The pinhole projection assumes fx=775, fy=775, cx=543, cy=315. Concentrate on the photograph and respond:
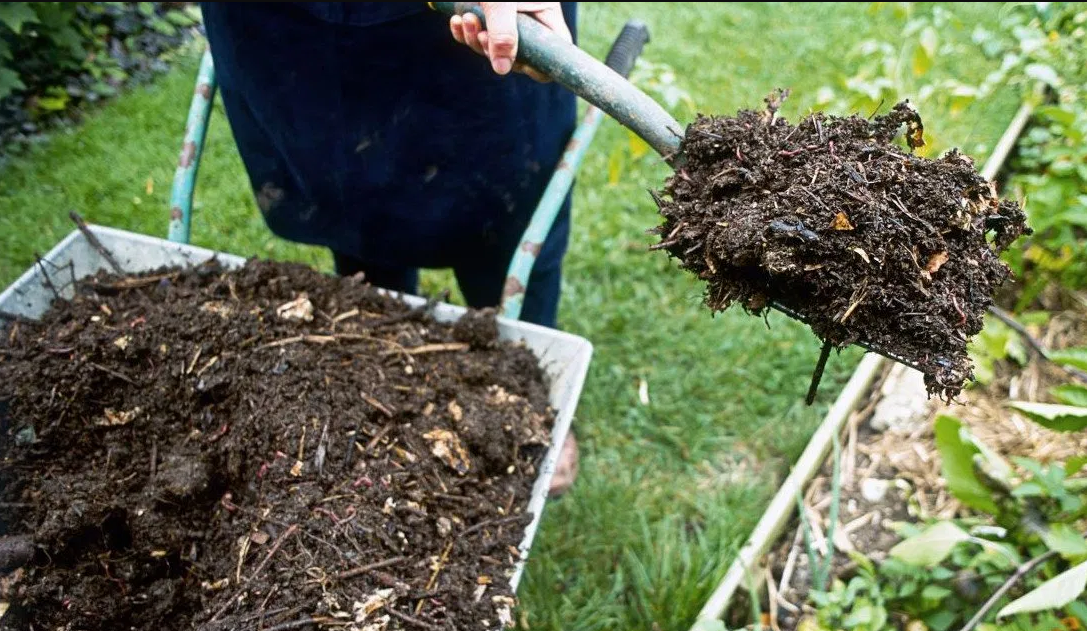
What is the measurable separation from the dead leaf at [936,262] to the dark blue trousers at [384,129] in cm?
92

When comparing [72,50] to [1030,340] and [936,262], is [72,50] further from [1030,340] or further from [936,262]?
[1030,340]

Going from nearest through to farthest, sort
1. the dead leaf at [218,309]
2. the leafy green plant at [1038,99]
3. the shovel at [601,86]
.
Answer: the shovel at [601,86] → the dead leaf at [218,309] → the leafy green plant at [1038,99]

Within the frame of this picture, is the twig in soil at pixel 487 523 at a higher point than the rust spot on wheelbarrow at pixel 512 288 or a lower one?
lower

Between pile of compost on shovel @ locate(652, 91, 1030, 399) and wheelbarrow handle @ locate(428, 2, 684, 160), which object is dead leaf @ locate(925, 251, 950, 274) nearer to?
pile of compost on shovel @ locate(652, 91, 1030, 399)

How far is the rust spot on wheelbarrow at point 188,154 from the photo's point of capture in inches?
65.6

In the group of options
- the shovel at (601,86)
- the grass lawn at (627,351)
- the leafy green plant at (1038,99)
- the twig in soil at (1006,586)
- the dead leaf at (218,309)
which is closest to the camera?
the shovel at (601,86)

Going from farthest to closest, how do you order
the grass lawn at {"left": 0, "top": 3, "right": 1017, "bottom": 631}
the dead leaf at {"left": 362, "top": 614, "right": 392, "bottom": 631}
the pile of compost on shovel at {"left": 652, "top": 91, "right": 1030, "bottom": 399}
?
1. the grass lawn at {"left": 0, "top": 3, "right": 1017, "bottom": 631}
2. the dead leaf at {"left": 362, "top": 614, "right": 392, "bottom": 631}
3. the pile of compost on shovel at {"left": 652, "top": 91, "right": 1030, "bottom": 399}

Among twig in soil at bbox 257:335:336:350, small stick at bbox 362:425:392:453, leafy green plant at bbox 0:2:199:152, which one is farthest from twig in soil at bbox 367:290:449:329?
leafy green plant at bbox 0:2:199:152

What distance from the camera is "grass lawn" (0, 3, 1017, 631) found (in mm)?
2041

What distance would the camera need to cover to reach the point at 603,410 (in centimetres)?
256

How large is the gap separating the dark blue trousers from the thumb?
0.88ft

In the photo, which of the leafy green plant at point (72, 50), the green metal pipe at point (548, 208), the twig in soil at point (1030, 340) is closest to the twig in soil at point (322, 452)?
the green metal pipe at point (548, 208)

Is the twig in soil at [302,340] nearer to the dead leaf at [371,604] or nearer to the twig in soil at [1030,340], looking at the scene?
the dead leaf at [371,604]

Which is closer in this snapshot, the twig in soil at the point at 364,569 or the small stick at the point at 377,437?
the twig in soil at the point at 364,569
